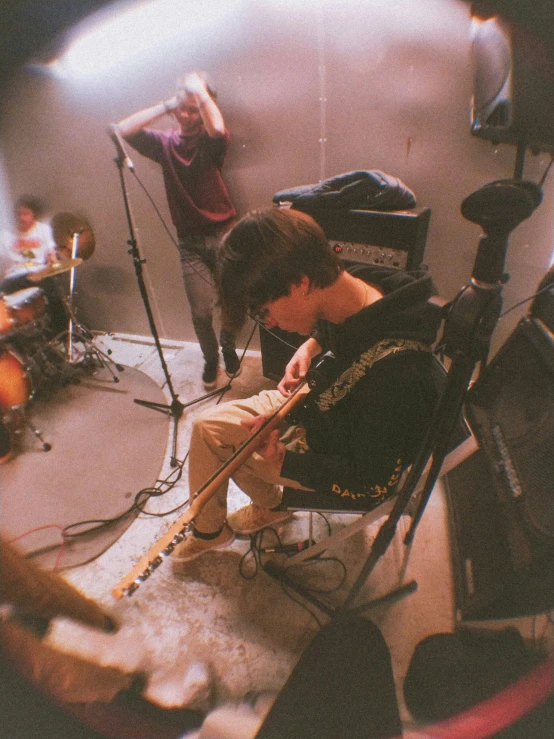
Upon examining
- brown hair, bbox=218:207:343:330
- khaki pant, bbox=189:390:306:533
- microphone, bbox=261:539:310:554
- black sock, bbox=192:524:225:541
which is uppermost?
brown hair, bbox=218:207:343:330

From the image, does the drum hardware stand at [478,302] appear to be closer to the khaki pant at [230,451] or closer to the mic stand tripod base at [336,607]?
the khaki pant at [230,451]

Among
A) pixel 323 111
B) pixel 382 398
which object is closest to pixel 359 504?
pixel 382 398

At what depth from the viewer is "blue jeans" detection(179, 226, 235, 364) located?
7.68 feet

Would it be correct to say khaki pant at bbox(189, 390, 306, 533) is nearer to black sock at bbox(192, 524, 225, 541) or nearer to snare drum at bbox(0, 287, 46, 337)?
black sock at bbox(192, 524, 225, 541)

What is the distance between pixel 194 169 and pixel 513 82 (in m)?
1.71

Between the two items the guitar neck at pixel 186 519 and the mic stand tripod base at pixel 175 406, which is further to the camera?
the mic stand tripod base at pixel 175 406

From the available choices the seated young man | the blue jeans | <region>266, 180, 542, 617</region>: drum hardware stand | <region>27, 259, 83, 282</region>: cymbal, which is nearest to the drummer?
<region>27, 259, 83, 282</region>: cymbal

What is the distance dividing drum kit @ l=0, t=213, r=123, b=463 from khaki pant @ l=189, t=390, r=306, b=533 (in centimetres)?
149

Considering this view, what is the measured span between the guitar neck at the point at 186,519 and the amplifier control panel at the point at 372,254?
0.80 metres

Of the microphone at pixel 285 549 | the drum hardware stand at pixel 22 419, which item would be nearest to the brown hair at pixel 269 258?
the microphone at pixel 285 549

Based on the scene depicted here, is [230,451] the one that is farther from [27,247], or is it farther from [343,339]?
[27,247]

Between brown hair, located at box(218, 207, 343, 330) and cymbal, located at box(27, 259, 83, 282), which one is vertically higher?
brown hair, located at box(218, 207, 343, 330)

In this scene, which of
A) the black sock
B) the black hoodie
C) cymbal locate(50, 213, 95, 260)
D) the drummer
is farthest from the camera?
the drummer

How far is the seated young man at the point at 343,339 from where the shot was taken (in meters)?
0.94
